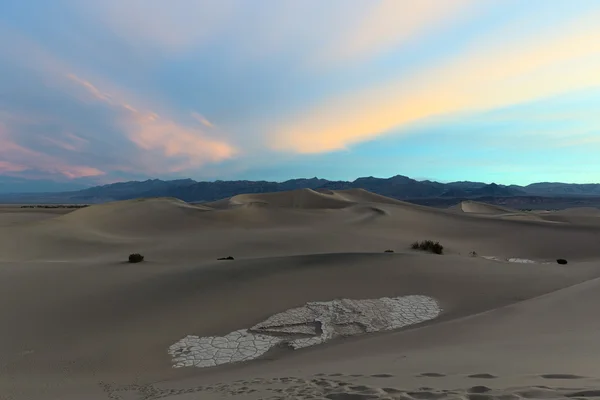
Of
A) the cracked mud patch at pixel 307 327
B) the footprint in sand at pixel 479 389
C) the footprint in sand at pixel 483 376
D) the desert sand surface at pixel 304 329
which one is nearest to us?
the footprint in sand at pixel 479 389

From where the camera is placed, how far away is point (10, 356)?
735 cm

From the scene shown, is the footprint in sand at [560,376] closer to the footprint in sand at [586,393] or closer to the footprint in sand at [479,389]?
→ the footprint in sand at [586,393]

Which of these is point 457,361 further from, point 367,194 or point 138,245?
point 367,194

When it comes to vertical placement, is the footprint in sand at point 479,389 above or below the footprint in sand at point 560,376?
below

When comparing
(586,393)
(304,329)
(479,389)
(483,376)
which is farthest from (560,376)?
(304,329)

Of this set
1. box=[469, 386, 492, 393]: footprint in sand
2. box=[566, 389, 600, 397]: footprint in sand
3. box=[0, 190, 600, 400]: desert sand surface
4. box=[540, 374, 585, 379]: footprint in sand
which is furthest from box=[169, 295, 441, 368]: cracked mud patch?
box=[566, 389, 600, 397]: footprint in sand

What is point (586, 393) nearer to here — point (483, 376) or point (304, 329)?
point (483, 376)

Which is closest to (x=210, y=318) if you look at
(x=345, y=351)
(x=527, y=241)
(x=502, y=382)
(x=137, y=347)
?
(x=137, y=347)

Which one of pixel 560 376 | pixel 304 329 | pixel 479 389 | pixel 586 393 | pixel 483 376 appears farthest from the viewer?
pixel 304 329

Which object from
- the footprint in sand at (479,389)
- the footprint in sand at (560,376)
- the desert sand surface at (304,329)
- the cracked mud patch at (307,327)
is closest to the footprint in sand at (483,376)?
the desert sand surface at (304,329)

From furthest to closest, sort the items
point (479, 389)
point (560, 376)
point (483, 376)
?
point (483, 376) → point (560, 376) → point (479, 389)

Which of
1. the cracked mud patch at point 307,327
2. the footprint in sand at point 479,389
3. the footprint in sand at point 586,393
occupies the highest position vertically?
the footprint in sand at point 586,393

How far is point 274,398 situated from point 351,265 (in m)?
8.33

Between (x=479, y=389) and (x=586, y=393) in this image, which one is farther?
(x=479, y=389)
